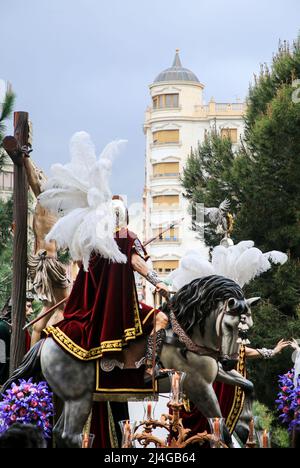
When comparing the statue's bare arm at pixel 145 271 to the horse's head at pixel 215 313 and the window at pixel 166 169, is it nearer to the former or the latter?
the horse's head at pixel 215 313

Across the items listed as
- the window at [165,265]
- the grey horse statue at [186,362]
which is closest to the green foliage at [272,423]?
the grey horse statue at [186,362]

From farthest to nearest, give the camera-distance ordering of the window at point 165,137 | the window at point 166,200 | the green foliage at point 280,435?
the window at point 165,137 < the window at point 166,200 < the green foliage at point 280,435

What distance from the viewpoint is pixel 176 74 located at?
59.9 m

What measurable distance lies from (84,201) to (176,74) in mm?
47859

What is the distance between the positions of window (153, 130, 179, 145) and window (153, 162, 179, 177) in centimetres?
96

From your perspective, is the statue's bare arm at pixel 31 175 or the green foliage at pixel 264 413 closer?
the statue's bare arm at pixel 31 175

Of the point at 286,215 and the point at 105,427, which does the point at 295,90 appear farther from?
the point at 105,427

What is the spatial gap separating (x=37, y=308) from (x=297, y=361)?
12231 millimetres

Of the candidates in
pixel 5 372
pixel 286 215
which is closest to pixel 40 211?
pixel 5 372

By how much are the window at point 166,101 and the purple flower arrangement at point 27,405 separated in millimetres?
46581

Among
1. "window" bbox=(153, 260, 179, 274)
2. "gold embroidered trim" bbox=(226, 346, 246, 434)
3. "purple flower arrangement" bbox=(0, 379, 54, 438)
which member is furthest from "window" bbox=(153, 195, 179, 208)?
"purple flower arrangement" bbox=(0, 379, 54, 438)

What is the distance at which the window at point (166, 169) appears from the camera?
5700 cm

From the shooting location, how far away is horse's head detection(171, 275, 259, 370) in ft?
39.8

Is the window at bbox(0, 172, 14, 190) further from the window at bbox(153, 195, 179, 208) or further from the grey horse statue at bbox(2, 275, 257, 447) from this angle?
the grey horse statue at bbox(2, 275, 257, 447)
